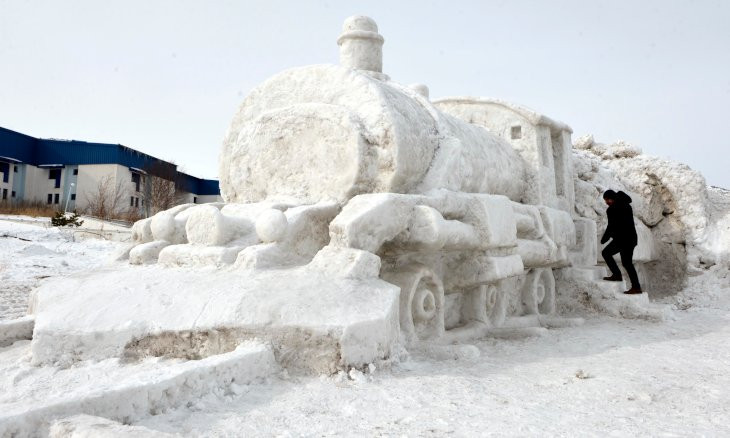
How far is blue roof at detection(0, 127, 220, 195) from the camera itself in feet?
77.6

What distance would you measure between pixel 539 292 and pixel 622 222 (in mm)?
1231

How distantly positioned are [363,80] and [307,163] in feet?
2.58

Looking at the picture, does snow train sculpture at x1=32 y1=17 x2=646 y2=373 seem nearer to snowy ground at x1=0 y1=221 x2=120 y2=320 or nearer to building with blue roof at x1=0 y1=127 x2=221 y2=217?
snowy ground at x1=0 y1=221 x2=120 y2=320

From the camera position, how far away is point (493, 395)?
8.43ft

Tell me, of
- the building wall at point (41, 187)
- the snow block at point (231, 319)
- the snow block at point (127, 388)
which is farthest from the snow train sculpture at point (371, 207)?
the building wall at point (41, 187)

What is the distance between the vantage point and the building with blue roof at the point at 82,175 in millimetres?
23656

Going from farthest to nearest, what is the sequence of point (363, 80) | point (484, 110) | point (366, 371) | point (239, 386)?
point (484, 110), point (363, 80), point (366, 371), point (239, 386)

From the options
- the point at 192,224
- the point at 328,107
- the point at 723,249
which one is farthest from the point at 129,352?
the point at 723,249

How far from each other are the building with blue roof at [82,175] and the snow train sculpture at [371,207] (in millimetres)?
20903

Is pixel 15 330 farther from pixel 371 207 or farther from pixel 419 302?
pixel 419 302

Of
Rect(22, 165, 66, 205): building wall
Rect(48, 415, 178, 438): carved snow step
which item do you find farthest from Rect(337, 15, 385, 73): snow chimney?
Rect(22, 165, 66, 205): building wall

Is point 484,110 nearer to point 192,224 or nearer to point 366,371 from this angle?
point 192,224

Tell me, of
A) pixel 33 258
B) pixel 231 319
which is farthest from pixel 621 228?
pixel 33 258

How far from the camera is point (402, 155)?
4035 millimetres
